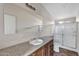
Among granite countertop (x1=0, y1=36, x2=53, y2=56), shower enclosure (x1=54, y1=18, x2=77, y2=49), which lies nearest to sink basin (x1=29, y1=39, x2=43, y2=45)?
granite countertop (x1=0, y1=36, x2=53, y2=56)

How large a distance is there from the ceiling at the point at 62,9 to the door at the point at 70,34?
0.44 feet

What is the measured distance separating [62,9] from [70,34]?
0.35 metres

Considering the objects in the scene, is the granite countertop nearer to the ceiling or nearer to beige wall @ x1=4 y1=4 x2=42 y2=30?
beige wall @ x1=4 y1=4 x2=42 y2=30

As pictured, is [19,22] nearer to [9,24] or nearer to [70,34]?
[9,24]

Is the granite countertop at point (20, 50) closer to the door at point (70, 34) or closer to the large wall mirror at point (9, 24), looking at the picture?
the large wall mirror at point (9, 24)

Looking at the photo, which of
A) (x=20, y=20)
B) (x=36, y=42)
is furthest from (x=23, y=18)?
(x=36, y=42)

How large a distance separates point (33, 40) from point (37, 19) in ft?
0.95

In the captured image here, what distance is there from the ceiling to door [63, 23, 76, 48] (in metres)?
0.13

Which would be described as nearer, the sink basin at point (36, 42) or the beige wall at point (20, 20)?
the beige wall at point (20, 20)

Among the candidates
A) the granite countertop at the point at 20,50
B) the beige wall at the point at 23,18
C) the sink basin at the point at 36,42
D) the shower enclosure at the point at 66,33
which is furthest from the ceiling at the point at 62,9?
the granite countertop at the point at 20,50

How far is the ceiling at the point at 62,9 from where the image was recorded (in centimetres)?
139

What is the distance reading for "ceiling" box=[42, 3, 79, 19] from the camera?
1.39 metres

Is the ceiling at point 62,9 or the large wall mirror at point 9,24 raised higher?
the ceiling at point 62,9

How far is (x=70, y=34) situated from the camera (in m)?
1.42
